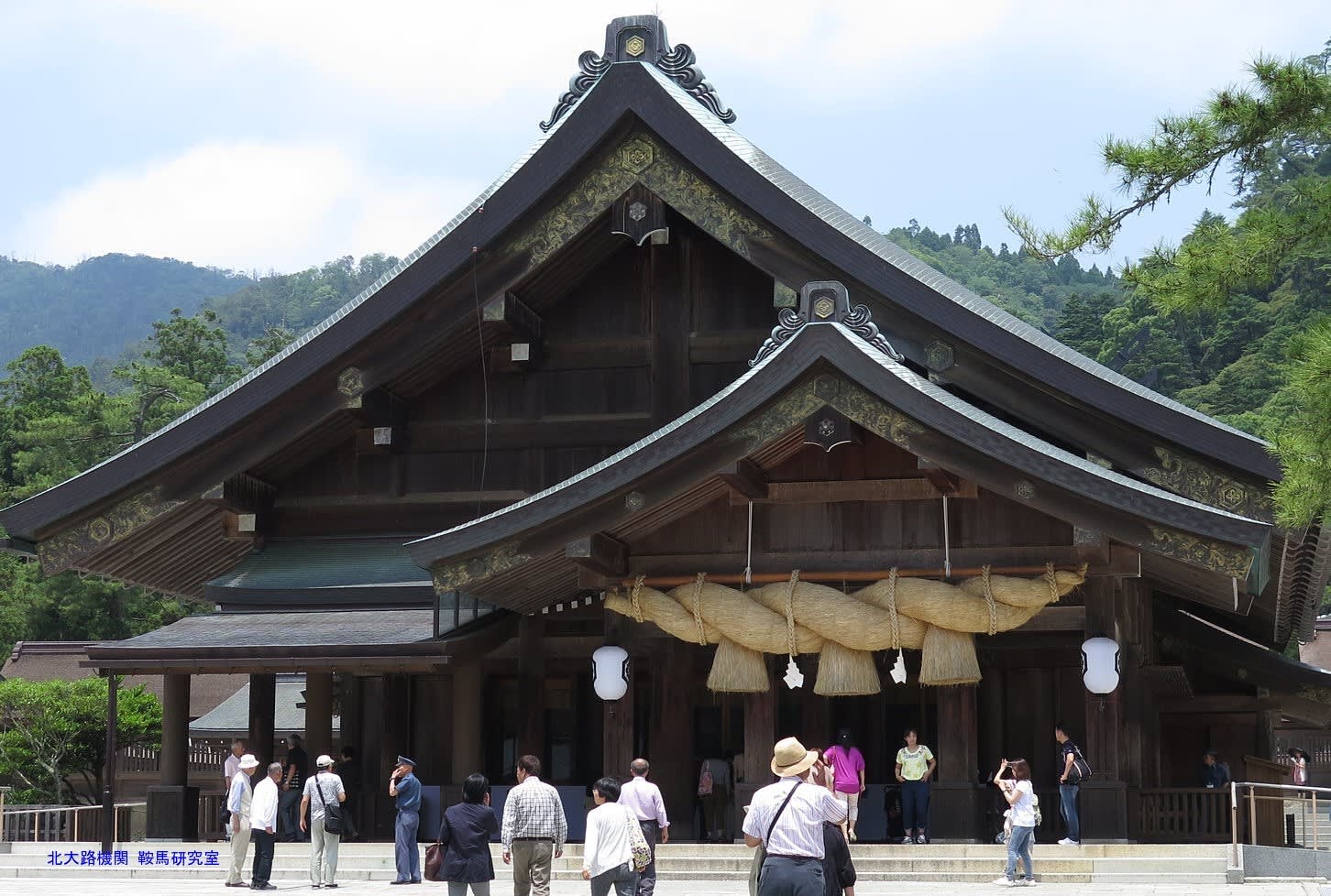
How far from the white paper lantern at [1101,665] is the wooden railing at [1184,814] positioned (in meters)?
1.56

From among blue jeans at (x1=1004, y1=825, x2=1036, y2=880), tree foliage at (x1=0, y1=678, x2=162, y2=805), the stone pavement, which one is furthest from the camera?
tree foliage at (x1=0, y1=678, x2=162, y2=805)

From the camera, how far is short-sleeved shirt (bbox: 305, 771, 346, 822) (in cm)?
1483

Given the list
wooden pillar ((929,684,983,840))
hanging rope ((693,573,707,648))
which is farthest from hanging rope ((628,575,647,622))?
wooden pillar ((929,684,983,840))

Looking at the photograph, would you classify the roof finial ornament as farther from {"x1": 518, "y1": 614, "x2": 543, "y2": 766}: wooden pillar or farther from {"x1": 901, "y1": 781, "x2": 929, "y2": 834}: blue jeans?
{"x1": 518, "y1": 614, "x2": 543, "y2": 766}: wooden pillar

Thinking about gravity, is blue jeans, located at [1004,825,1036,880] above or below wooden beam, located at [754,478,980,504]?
below

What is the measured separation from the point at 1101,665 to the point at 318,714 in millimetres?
8631

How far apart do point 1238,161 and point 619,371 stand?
29.6 feet

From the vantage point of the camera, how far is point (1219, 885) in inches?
540

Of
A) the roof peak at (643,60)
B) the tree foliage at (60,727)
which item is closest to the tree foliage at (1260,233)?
the roof peak at (643,60)

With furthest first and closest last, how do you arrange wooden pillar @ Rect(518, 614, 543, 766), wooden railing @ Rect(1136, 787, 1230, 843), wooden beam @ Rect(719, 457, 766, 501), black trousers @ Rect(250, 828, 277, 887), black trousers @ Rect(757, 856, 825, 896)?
wooden pillar @ Rect(518, 614, 543, 766)
wooden railing @ Rect(1136, 787, 1230, 843)
wooden beam @ Rect(719, 457, 766, 501)
black trousers @ Rect(250, 828, 277, 887)
black trousers @ Rect(757, 856, 825, 896)

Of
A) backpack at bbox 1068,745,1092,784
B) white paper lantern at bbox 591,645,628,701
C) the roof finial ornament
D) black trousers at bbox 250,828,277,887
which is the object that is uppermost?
the roof finial ornament

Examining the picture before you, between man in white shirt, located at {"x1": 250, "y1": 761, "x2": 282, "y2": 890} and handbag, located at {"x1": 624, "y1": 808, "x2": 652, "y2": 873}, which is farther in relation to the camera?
man in white shirt, located at {"x1": 250, "y1": 761, "x2": 282, "y2": 890}

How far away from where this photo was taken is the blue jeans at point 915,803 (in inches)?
667

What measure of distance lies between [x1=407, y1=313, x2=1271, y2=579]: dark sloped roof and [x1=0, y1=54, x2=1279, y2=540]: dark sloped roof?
207 cm
